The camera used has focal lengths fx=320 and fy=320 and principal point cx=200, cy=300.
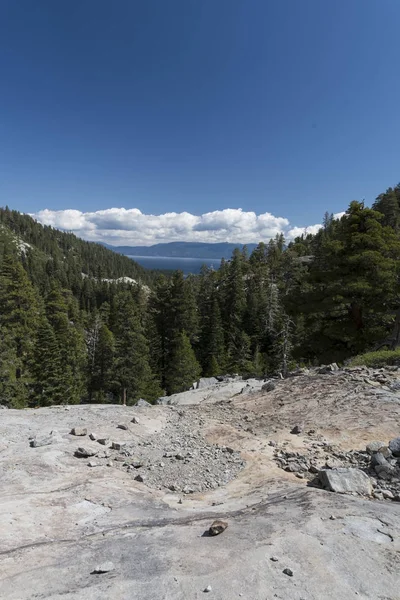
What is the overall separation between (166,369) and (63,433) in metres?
35.5

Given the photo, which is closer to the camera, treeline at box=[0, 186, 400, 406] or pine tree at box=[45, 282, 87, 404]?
treeline at box=[0, 186, 400, 406]

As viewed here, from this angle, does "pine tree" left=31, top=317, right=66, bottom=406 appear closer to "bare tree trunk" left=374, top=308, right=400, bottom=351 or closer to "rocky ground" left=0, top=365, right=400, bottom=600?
"rocky ground" left=0, top=365, right=400, bottom=600

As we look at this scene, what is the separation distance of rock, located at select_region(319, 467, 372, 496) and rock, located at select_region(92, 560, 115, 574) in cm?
406

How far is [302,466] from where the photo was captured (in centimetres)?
743

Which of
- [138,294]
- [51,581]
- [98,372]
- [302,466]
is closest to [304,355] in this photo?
[302,466]

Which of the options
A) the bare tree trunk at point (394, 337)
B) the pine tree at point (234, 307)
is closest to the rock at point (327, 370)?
the bare tree trunk at point (394, 337)

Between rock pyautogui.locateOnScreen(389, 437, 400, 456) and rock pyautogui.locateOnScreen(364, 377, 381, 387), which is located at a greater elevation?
rock pyautogui.locateOnScreen(389, 437, 400, 456)

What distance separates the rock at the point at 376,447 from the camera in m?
7.20

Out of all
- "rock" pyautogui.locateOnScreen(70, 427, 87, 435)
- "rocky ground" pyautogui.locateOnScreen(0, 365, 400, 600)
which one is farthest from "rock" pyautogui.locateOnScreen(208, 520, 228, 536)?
"rock" pyautogui.locateOnScreen(70, 427, 87, 435)

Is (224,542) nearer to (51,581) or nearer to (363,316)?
(51,581)

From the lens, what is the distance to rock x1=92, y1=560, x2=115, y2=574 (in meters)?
3.83

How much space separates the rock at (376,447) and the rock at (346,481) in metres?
1.32

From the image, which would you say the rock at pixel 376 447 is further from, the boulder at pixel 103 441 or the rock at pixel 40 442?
the rock at pixel 40 442

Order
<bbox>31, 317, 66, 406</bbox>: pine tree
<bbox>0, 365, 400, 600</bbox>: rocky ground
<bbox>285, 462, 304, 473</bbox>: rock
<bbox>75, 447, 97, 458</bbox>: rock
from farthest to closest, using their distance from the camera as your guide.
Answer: <bbox>31, 317, 66, 406</bbox>: pine tree < <bbox>75, 447, 97, 458</bbox>: rock < <bbox>285, 462, 304, 473</bbox>: rock < <bbox>0, 365, 400, 600</bbox>: rocky ground
